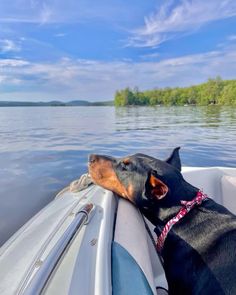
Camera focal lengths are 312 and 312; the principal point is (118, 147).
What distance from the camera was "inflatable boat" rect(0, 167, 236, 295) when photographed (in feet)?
4.64

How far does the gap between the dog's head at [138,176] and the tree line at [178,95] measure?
92.1 metres

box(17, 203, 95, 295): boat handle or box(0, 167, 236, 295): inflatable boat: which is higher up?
box(17, 203, 95, 295): boat handle

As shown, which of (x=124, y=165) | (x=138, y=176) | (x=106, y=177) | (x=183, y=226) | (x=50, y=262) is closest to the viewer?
(x=50, y=262)

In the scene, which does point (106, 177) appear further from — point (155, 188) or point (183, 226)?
point (183, 226)

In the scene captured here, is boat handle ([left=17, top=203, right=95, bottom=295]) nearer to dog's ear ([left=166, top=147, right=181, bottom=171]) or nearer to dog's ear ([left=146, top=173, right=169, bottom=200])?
dog's ear ([left=146, top=173, right=169, bottom=200])

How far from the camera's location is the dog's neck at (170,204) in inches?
89.9

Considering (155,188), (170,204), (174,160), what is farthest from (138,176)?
(174,160)

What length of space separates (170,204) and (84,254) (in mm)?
850

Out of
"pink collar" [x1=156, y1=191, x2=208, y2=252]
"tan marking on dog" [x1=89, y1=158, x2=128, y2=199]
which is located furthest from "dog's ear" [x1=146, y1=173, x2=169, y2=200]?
"tan marking on dog" [x1=89, y1=158, x2=128, y2=199]

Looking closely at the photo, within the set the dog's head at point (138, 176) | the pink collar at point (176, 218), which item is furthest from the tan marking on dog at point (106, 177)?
the pink collar at point (176, 218)

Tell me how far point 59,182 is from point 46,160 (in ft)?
6.67

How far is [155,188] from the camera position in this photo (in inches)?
91.8

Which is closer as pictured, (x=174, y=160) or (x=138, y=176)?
(x=138, y=176)

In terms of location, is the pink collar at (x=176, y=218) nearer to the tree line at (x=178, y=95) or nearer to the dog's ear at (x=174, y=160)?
the dog's ear at (x=174, y=160)
